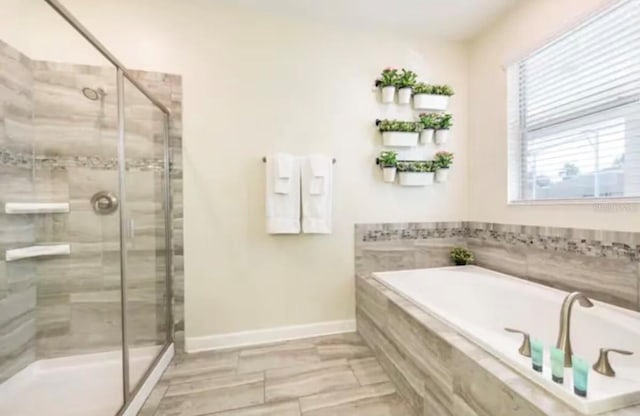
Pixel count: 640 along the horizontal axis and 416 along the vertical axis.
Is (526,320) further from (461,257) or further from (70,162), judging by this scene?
(70,162)

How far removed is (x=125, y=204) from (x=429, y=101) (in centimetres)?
247

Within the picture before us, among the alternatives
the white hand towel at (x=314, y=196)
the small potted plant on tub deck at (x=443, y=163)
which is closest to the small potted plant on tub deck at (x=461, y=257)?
the small potted plant on tub deck at (x=443, y=163)

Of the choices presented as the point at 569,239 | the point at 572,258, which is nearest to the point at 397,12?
the point at 569,239

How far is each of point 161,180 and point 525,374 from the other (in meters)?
2.30

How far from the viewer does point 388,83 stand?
8.00 feet

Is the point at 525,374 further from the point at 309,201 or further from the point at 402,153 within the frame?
the point at 402,153

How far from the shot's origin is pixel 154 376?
1764mm

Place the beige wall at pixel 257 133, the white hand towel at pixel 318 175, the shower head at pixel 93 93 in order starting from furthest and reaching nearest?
1. the white hand towel at pixel 318 175
2. the beige wall at pixel 257 133
3. the shower head at pixel 93 93

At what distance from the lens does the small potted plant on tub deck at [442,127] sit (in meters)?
2.55

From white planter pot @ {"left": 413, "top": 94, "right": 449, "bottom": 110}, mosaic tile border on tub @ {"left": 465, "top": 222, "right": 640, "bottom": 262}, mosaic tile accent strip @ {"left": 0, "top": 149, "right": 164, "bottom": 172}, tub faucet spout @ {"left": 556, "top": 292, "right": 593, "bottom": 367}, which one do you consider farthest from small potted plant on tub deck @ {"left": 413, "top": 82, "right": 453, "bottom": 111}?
mosaic tile accent strip @ {"left": 0, "top": 149, "right": 164, "bottom": 172}

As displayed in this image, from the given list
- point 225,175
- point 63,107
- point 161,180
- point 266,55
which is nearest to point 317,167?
point 225,175

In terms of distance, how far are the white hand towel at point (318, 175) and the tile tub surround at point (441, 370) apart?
33.5 inches

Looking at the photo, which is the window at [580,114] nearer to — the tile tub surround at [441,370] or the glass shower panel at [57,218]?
the tile tub surround at [441,370]

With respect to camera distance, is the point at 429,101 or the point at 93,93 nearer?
the point at 93,93
